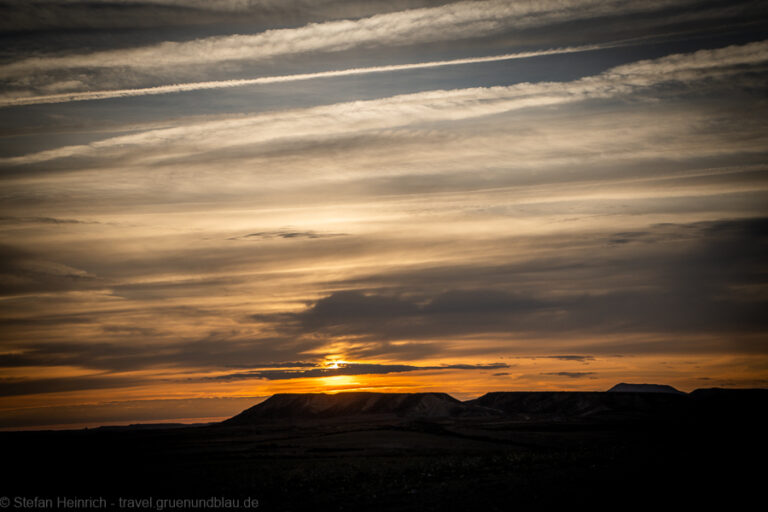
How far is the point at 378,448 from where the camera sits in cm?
8444

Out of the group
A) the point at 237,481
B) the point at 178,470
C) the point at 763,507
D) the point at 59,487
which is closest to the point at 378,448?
the point at 178,470

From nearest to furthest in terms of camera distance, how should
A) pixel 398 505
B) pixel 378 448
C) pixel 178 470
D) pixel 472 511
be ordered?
pixel 472 511 → pixel 398 505 → pixel 178 470 → pixel 378 448

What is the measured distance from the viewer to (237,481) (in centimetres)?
4956

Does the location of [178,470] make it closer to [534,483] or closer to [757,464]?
[534,483]

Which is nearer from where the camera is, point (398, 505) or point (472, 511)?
point (472, 511)

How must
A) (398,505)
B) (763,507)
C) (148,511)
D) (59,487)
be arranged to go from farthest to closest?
(59,487) → (148,511) → (398,505) → (763,507)

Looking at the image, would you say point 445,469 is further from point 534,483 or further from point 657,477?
point 657,477

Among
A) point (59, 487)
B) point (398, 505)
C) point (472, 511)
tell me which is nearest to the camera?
point (472, 511)

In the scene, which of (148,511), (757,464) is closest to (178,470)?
(148,511)

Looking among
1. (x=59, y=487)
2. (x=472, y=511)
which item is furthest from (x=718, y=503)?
(x=59, y=487)

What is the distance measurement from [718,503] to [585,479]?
9.59 metres

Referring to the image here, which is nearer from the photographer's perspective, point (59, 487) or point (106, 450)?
point (59, 487)

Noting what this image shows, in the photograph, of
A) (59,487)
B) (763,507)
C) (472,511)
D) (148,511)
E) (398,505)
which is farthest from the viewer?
(59,487)

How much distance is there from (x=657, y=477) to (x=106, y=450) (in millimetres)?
73237
